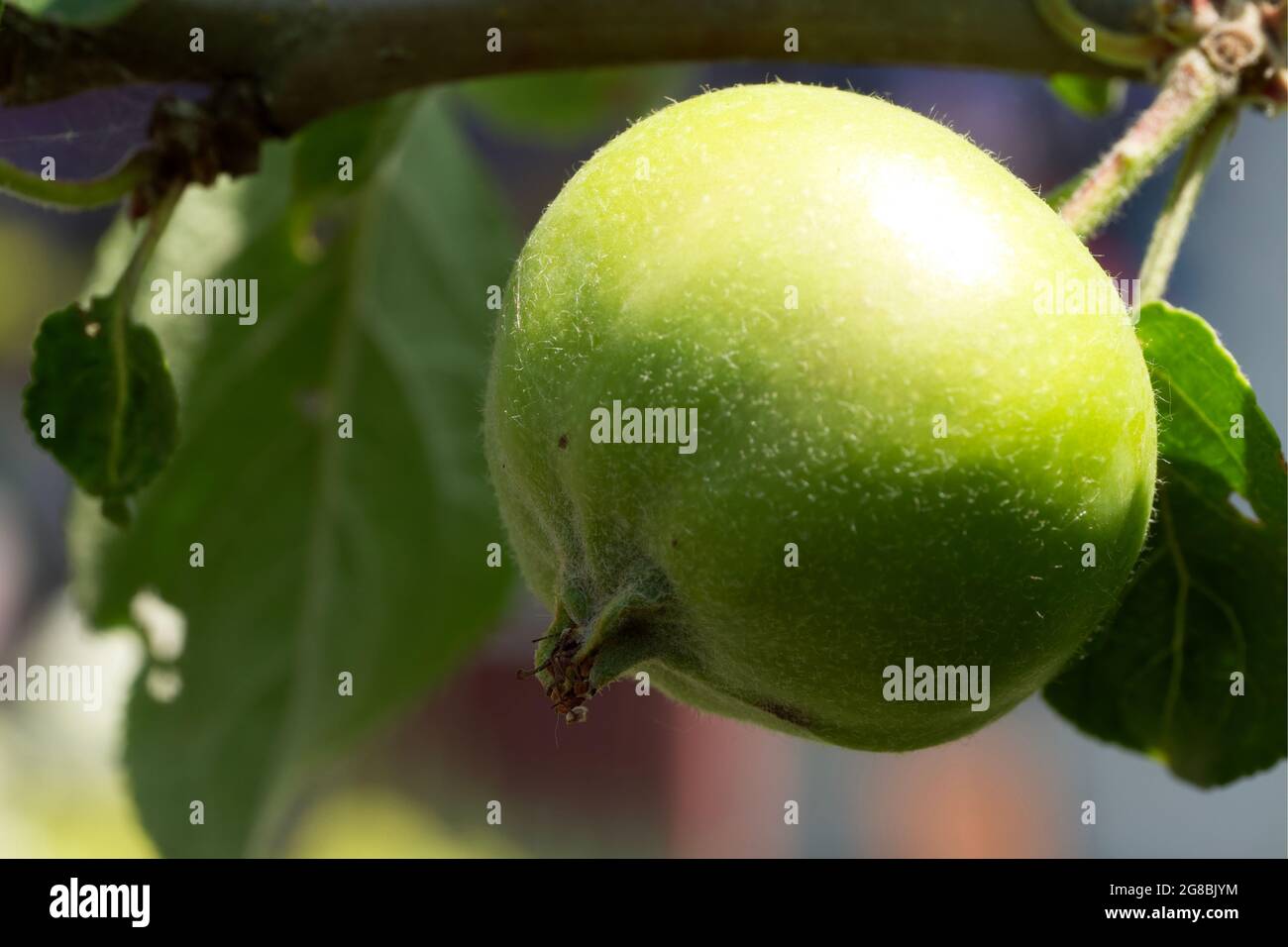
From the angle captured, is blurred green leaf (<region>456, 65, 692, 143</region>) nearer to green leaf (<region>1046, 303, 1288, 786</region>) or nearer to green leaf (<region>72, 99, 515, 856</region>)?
green leaf (<region>72, 99, 515, 856</region>)

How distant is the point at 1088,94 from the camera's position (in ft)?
5.90

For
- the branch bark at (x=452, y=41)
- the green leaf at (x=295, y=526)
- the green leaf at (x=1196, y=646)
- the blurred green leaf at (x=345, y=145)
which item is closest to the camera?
the branch bark at (x=452, y=41)

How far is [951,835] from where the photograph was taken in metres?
8.34

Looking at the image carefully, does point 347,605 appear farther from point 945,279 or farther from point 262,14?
point 945,279

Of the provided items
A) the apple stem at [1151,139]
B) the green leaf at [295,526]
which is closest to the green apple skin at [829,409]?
the apple stem at [1151,139]

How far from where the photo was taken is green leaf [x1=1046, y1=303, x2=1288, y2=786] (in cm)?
150

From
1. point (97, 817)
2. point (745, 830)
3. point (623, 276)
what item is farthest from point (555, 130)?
point (745, 830)

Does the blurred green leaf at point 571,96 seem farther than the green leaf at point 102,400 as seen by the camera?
Yes

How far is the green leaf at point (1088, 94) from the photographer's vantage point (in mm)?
1775

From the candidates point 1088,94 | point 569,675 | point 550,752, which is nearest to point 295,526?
point 569,675

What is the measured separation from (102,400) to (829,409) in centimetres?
81

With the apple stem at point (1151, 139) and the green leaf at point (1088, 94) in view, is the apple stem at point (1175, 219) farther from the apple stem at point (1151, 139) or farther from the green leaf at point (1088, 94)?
the green leaf at point (1088, 94)

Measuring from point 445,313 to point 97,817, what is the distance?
1586 mm

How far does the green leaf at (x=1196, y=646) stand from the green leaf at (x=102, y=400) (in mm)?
1000
